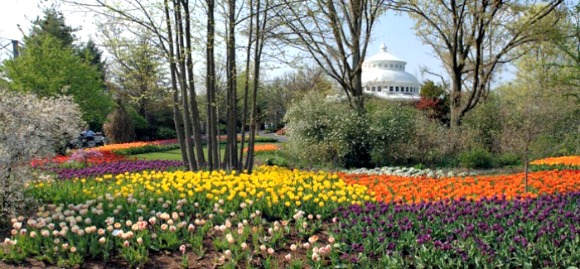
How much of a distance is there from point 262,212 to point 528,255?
10.4ft

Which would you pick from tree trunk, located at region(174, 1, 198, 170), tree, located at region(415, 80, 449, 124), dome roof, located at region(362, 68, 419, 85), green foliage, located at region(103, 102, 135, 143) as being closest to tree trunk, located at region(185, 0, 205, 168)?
tree trunk, located at region(174, 1, 198, 170)

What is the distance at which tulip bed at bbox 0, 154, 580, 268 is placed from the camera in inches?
181

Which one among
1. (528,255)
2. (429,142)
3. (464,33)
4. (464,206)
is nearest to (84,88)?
(429,142)

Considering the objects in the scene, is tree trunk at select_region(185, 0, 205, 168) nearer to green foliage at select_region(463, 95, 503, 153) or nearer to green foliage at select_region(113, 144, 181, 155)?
green foliage at select_region(113, 144, 181, 155)

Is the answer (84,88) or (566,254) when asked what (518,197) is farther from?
(84,88)

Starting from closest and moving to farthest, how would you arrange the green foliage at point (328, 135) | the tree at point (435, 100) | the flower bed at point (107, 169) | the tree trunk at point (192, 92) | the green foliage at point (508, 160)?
the tree trunk at point (192, 92), the flower bed at point (107, 169), the green foliage at point (508, 160), the green foliage at point (328, 135), the tree at point (435, 100)

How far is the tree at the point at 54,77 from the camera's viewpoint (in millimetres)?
19781

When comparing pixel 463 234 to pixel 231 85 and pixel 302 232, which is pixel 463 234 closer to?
pixel 302 232

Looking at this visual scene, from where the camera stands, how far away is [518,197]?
6.59 metres

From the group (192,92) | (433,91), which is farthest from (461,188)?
(433,91)

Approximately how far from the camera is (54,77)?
66.7 ft

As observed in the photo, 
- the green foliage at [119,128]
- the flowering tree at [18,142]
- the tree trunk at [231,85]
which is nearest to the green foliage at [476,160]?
the tree trunk at [231,85]

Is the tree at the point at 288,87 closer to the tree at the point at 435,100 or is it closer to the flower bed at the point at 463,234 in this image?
the tree at the point at 435,100

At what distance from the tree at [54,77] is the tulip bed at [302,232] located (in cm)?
1428
